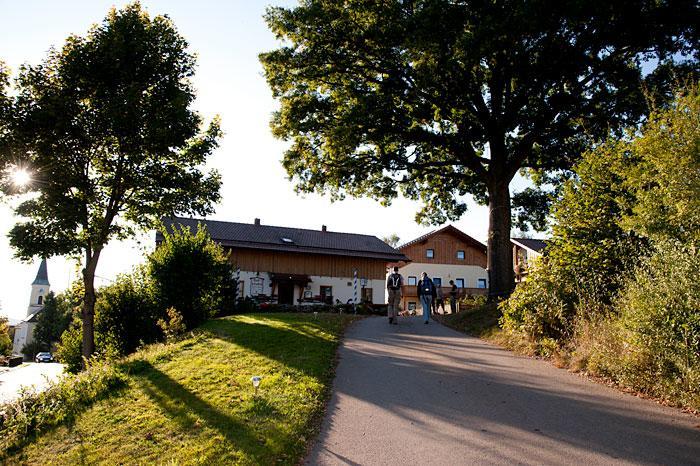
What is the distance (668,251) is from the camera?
7375 millimetres

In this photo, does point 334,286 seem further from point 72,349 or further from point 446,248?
point 72,349

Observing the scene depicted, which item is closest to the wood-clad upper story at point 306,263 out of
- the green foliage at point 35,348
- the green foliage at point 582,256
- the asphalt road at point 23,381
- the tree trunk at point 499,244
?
the asphalt road at point 23,381

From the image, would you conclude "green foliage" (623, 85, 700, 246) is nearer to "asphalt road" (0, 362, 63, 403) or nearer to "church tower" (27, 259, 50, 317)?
"asphalt road" (0, 362, 63, 403)

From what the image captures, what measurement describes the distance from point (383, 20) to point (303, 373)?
39.3ft

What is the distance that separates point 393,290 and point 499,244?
159 inches

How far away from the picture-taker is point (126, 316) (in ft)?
65.4

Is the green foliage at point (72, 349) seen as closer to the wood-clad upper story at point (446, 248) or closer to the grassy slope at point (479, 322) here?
the grassy slope at point (479, 322)

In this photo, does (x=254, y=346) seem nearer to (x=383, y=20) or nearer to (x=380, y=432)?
(x=380, y=432)

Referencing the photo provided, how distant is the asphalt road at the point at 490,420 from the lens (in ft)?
16.4

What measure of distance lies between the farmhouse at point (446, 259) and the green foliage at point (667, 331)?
41.7 metres

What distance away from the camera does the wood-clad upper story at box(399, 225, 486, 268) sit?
49656mm

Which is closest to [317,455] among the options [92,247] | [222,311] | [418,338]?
[418,338]

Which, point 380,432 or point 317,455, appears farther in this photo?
point 380,432

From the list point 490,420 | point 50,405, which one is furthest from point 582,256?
point 50,405
